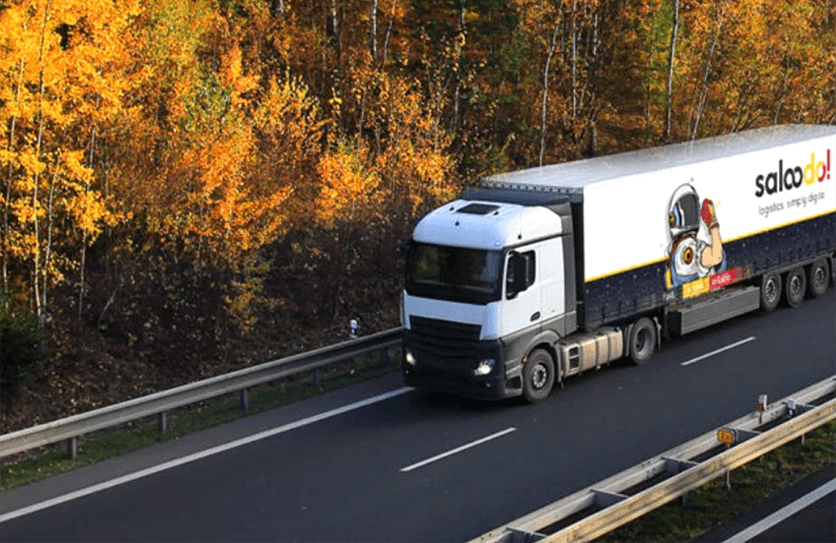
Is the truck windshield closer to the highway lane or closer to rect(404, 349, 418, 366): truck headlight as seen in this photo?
rect(404, 349, 418, 366): truck headlight

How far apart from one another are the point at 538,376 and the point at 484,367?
127 cm

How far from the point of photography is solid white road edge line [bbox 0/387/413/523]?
649 inches

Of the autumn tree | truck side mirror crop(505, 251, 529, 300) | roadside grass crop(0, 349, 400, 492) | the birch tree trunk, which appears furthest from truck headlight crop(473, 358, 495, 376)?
the birch tree trunk

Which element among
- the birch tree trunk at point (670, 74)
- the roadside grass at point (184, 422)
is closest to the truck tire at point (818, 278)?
the roadside grass at point (184, 422)

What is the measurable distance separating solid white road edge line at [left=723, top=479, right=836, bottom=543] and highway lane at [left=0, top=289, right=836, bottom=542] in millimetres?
2450

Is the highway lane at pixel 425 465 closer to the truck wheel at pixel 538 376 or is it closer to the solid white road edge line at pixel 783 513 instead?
the truck wheel at pixel 538 376

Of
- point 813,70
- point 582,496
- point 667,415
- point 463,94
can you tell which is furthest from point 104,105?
point 813,70

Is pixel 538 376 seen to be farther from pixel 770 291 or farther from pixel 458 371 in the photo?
pixel 770 291

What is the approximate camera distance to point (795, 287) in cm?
2688

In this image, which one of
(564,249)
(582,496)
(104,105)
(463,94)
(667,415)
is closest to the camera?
(582,496)

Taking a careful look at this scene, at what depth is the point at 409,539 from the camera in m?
15.1

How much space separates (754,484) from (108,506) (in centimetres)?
841

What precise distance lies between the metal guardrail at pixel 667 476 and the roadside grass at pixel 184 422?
285 inches

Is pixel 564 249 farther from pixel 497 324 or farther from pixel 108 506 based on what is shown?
pixel 108 506
